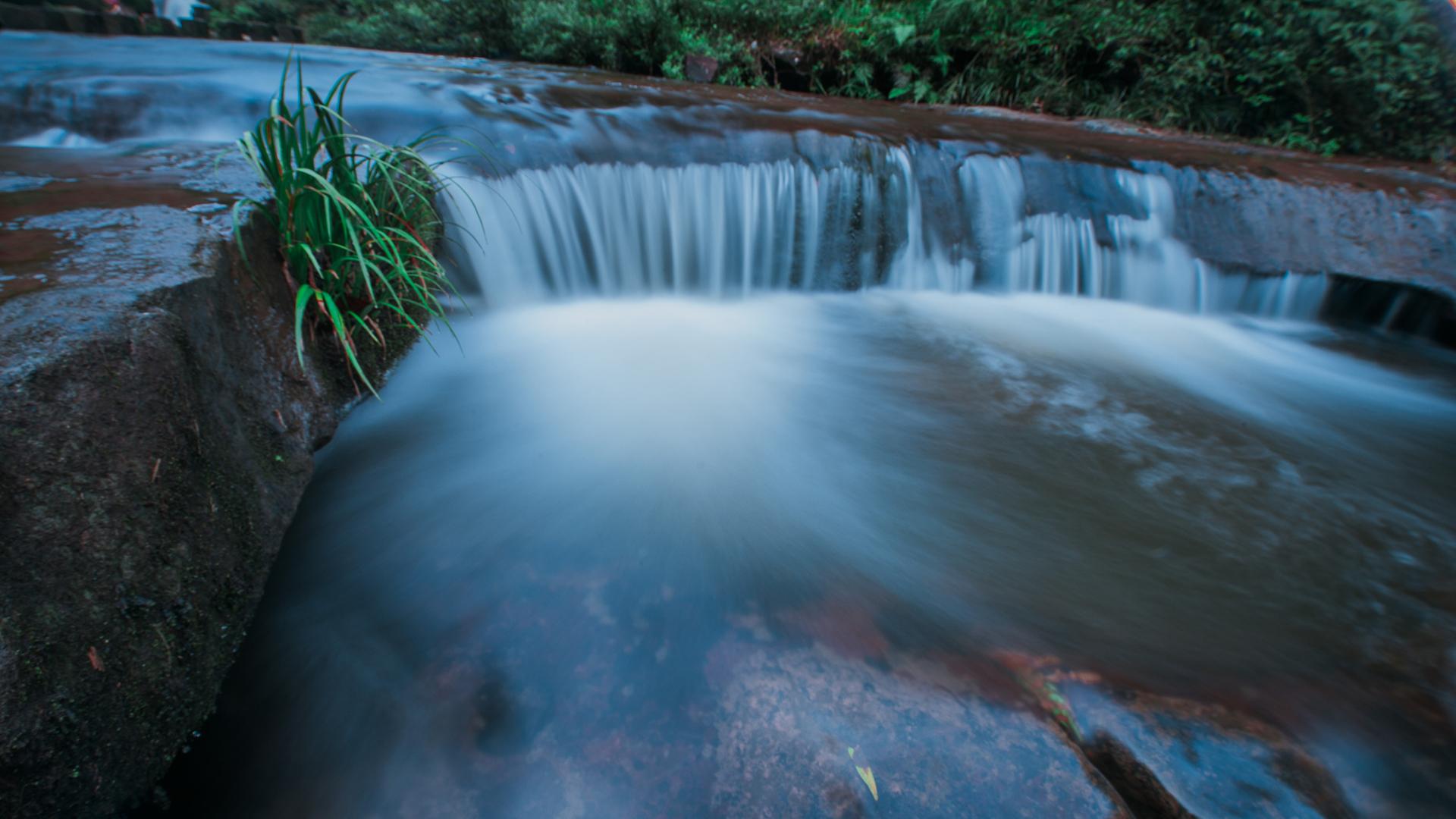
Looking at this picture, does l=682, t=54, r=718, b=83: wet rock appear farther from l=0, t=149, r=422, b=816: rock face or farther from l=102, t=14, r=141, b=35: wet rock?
l=0, t=149, r=422, b=816: rock face

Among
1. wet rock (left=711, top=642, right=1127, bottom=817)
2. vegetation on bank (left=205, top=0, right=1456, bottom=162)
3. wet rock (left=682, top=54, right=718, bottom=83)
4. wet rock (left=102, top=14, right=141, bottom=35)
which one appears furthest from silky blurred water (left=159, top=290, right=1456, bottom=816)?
wet rock (left=102, top=14, right=141, bottom=35)

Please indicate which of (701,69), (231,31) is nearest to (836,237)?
(701,69)

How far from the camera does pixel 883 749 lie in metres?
1.64

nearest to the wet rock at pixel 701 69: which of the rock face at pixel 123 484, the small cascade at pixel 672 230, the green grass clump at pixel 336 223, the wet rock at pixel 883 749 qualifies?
the small cascade at pixel 672 230

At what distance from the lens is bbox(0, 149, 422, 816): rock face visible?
123cm

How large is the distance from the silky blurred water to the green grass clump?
46 cm

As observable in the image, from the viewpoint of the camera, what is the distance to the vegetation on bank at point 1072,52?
22.4 feet

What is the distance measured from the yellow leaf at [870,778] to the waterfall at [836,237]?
335 cm

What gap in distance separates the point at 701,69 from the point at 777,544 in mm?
7605

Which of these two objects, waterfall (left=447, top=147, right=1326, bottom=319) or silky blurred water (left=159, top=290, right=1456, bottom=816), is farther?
waterfall (left=447, top=147, right=1326, bottom=319)

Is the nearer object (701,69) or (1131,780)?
(1131,780)

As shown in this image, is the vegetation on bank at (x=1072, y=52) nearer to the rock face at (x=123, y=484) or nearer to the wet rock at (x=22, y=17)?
the wet rock at (x=22, y=17)

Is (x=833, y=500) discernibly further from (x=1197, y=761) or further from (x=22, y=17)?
(x=22, y=17)

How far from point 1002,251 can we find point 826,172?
145cm
